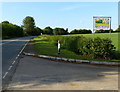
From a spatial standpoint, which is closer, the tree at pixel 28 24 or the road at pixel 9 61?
the road at pixel 9 61

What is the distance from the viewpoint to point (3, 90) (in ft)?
18.6

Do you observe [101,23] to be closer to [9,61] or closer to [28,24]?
[9,61]

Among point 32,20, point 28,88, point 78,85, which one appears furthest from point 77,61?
point 32,20

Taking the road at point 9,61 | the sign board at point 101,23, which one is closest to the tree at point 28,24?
the road at point 9,61

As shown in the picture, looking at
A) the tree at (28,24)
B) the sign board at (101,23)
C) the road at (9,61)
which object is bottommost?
the road at (9,61)

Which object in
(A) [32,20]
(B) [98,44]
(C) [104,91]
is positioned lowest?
(C) [104,91]

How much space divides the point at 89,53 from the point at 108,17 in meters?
3.86

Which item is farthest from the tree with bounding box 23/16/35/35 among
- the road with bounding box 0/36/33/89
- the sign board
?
the sign board

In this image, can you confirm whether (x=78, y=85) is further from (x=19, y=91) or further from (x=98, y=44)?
(x=98, y=44)

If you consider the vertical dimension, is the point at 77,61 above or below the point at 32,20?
below

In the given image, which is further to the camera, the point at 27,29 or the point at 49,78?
the point at 27,29

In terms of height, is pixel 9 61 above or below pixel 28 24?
below

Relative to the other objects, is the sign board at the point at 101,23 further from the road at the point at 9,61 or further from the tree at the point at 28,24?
the tree at the point at 28,24

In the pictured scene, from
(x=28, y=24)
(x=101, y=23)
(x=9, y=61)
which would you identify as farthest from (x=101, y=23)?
(x=28, y=24)
